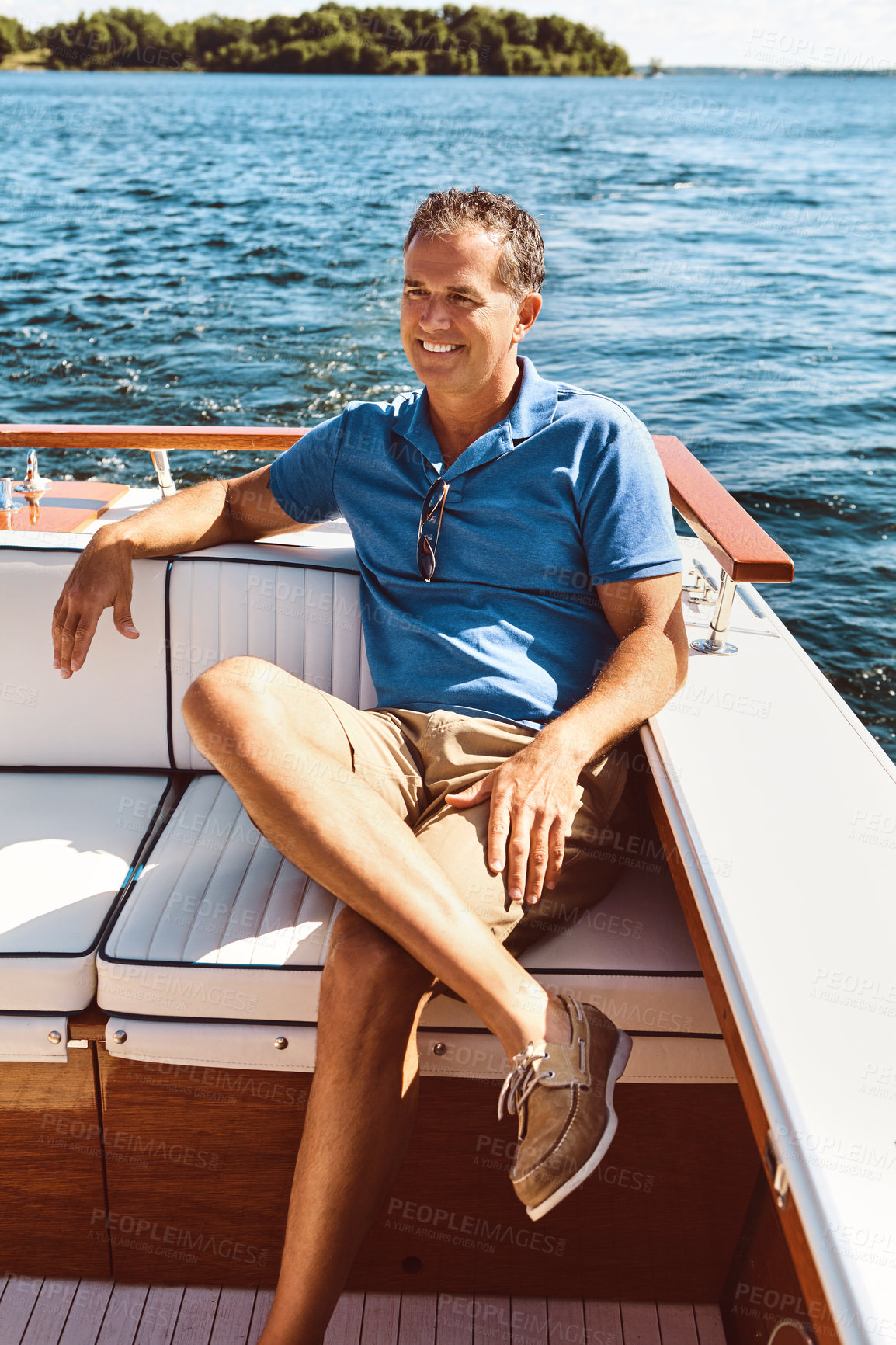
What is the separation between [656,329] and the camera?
9.65 m

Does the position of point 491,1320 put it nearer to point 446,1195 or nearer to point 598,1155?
point 446,1195

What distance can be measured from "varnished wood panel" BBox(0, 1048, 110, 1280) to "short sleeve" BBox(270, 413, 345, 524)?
0.92m

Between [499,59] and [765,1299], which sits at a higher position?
[499,59]

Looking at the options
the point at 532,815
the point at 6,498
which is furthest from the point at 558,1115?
the point at 6,498

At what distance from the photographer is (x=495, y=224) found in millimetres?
1584

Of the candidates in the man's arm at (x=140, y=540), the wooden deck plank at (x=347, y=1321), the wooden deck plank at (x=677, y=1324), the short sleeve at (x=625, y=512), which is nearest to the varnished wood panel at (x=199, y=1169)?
the wooden deck plank at (x=347, y=1321)

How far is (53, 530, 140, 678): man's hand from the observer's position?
5.36 feet

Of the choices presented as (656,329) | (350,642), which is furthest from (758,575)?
(656,329)

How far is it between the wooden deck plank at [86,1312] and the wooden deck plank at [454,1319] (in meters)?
0.47

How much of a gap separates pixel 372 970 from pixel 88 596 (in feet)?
2.64

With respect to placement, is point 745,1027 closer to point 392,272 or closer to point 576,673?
point 576,673

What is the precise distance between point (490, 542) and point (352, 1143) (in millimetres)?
862

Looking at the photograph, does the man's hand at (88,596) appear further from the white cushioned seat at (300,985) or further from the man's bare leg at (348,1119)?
the man's bare leg at (348,1119)

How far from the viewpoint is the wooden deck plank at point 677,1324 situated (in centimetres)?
143
